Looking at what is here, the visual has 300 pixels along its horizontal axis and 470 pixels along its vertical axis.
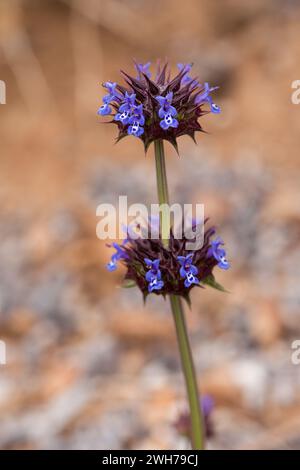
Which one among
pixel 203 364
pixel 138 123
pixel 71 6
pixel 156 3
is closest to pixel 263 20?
pixel 156 3

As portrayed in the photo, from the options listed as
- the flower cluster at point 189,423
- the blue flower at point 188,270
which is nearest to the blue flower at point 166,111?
the blue flower at point 188,270

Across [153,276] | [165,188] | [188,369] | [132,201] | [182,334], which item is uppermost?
[132,201]

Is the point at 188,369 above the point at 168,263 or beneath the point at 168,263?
beneath

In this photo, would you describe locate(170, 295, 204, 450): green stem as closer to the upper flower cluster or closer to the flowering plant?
the flowering plant

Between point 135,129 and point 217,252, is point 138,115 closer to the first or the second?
point 135,129

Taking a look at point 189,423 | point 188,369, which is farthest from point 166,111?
point 189,423

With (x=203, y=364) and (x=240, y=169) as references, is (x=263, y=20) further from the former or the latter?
(x=203, y=364)

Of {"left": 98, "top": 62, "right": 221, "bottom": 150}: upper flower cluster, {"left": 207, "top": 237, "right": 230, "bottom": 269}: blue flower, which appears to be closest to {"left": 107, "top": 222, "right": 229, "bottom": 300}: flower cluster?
{"left": 207, "top": 237, "right": 230, "bottom": 269}: blue flower
